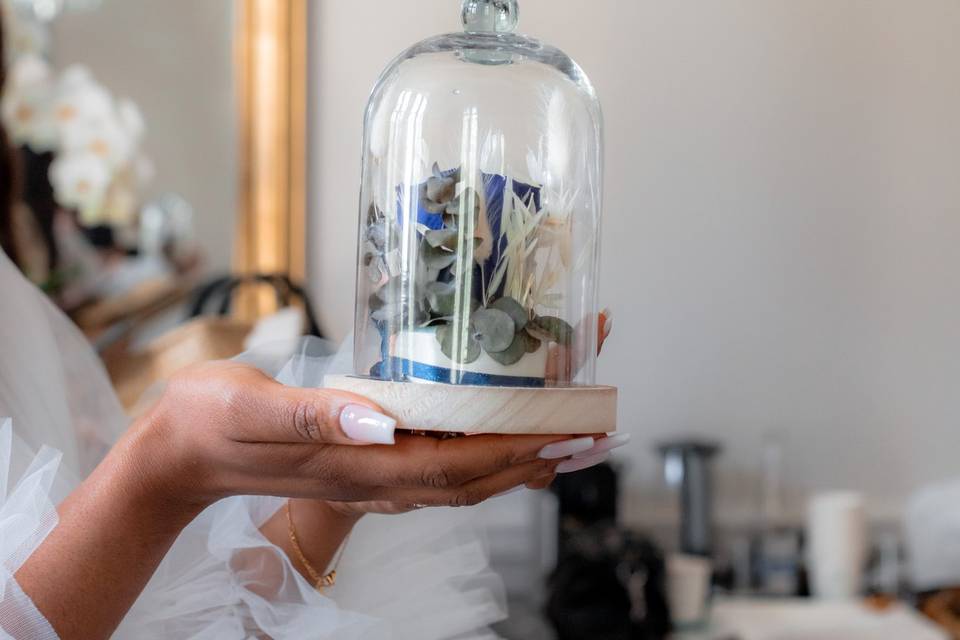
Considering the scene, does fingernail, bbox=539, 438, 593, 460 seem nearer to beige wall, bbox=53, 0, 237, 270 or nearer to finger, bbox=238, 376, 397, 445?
finger, bbox=238, 376, 397, 445

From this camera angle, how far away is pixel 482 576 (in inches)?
34.0

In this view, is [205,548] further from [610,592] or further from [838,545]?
[838,545]

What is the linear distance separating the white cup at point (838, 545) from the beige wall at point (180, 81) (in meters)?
1.18

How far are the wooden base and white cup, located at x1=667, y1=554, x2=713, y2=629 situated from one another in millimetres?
1227

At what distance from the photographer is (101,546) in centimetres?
57

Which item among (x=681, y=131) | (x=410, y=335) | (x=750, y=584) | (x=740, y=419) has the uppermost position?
(x=681, y=131)

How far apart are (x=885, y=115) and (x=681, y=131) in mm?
430

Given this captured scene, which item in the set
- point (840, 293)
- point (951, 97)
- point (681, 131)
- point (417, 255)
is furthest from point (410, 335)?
point (951, 97)

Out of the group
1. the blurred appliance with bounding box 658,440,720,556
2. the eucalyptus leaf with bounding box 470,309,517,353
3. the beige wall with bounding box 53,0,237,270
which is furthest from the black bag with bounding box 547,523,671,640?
the eucalyptus leaf with bounding box 470,309,517,353

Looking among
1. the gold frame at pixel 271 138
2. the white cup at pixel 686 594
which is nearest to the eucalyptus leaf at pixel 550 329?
the white cup at pixel 686 594

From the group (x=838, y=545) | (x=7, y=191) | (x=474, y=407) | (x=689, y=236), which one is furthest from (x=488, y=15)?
(x=838, y=545)

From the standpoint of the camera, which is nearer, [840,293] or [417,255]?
[417,255]

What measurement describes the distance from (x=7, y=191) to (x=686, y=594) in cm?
122

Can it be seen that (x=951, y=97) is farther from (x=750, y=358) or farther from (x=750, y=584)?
(x=750, y=584)
